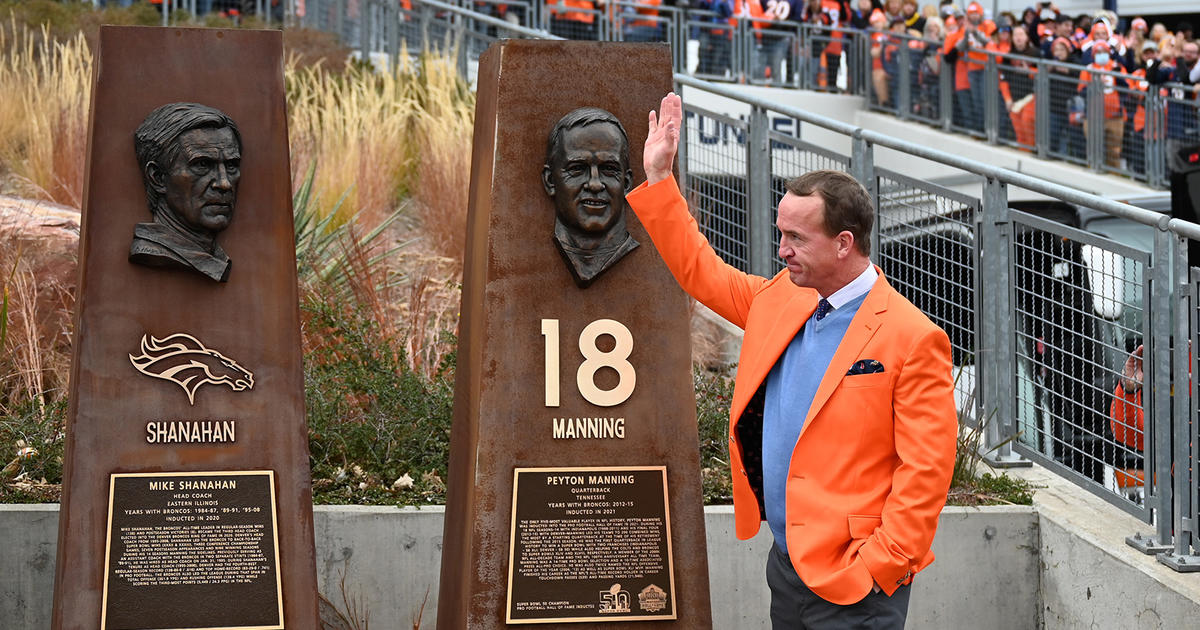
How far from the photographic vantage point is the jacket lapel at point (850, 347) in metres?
3.97

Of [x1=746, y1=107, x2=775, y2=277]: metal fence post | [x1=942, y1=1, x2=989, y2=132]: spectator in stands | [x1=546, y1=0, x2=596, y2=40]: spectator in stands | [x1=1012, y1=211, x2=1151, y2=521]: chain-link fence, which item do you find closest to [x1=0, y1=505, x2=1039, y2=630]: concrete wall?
[x1=1012, y1=211, x2=1151, y2=521]: chain-link fence

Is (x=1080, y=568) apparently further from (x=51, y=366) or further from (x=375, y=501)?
(x=51, y=366)

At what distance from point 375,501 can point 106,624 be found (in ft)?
5.67

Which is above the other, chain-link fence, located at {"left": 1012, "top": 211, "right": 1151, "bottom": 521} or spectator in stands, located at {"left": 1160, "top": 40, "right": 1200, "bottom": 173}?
spectator in stands, located at {"left": 1160, "top": 40, "right": 1200, "bottom": 173}

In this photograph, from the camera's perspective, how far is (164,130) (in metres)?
5.06

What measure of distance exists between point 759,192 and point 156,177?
16.1ft

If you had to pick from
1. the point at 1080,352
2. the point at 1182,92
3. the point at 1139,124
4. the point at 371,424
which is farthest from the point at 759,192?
the point at 1182,92

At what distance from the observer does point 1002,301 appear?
711 centimetres

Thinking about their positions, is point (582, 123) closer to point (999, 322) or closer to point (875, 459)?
point (875, 459)

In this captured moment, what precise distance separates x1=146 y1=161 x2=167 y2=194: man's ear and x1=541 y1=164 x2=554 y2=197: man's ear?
1.30 metres

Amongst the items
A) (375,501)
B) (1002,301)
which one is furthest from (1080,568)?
(375,501)

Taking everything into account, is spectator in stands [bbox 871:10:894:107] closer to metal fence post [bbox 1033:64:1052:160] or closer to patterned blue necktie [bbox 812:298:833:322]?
metal fence post [bbox 1033:64:1052:160]

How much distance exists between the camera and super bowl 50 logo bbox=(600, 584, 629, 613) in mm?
5066

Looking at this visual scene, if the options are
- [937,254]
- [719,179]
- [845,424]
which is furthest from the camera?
[719,179]
